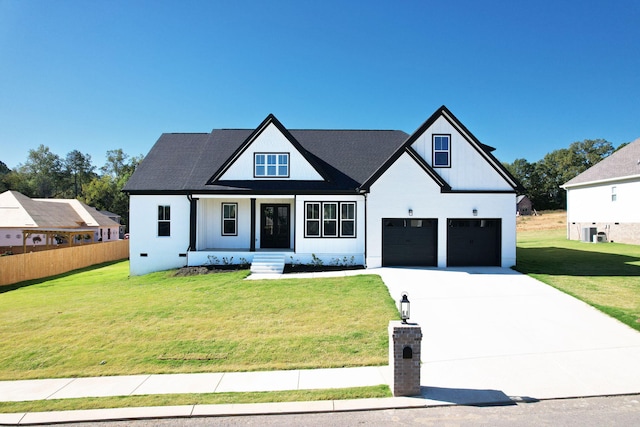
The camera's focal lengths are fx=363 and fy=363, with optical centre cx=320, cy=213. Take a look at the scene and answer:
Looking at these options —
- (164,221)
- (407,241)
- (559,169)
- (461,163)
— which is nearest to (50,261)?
(164,221)

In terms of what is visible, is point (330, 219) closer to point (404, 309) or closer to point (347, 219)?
point (347, 219)

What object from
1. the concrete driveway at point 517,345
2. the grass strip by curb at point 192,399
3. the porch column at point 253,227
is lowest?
the grass strip by curb at point 192,399

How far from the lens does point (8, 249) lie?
30.4 meters

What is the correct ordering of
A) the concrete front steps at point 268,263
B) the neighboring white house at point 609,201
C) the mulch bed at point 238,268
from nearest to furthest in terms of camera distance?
1. the concrete front steps at point 268,263
2. the mulch bed at point 238,268
3. the neighboring white house at point 609,201

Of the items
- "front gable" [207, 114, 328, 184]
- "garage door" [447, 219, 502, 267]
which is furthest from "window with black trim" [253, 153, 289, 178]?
"garage door" [447, 219, 502, 267]

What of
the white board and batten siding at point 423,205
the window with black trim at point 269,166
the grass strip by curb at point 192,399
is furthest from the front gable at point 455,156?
the grass strip by curb at point 192,399

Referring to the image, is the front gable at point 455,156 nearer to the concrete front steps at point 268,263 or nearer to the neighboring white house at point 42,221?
the concrete front steps at point 268,263

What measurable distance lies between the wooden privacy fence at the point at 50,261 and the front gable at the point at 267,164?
39.4 feet

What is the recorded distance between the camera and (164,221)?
18.4 metres

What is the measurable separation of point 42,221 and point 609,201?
4891cm

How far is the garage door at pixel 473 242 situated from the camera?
55.4ft

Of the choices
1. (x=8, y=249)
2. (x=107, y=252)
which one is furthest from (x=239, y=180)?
(x=8, y=249)

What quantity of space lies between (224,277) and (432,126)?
11.5 meters

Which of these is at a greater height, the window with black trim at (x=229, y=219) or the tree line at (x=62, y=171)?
the tree line at (x=62, y=171)
